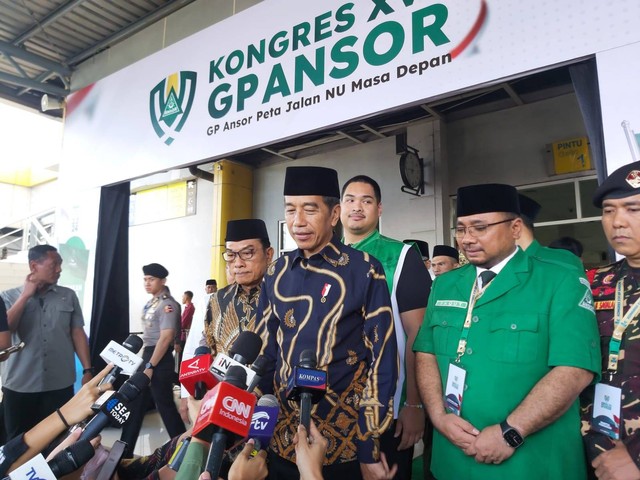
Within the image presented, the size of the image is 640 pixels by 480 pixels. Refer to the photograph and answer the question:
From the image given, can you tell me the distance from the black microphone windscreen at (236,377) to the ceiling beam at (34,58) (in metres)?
7.01

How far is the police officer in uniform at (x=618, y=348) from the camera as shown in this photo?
1.44 metres

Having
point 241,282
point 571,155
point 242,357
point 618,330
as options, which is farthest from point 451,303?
point 571,155

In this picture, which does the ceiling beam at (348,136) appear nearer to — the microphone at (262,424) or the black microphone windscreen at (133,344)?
the black microphone windscreen at (133,344)

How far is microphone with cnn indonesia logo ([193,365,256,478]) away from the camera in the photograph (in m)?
0.88

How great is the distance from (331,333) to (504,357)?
1.88 ft

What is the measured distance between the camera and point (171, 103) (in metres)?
4.54

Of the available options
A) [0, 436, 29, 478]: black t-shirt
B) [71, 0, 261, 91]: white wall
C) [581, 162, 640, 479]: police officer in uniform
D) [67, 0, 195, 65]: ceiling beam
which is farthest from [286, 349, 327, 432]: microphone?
[67, 0, 195, 65]: ceiling beam

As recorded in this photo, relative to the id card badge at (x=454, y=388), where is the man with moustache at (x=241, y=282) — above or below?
above

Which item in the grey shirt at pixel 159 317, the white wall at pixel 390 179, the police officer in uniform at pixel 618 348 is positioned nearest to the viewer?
the police officer in uniform at pixel 618 348

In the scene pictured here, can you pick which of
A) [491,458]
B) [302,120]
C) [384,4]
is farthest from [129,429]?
[384,4]

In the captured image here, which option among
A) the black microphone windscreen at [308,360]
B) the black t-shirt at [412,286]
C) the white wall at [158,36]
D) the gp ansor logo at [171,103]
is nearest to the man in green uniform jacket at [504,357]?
the black t-shirt at [412,286]

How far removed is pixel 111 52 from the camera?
6512 mm

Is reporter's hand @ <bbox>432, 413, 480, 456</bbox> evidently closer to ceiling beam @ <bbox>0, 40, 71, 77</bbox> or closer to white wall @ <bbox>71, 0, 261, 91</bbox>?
white wall @ <bbox>71, 0, 261, 91</bbox>

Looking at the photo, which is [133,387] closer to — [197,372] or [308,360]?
[197,372]
